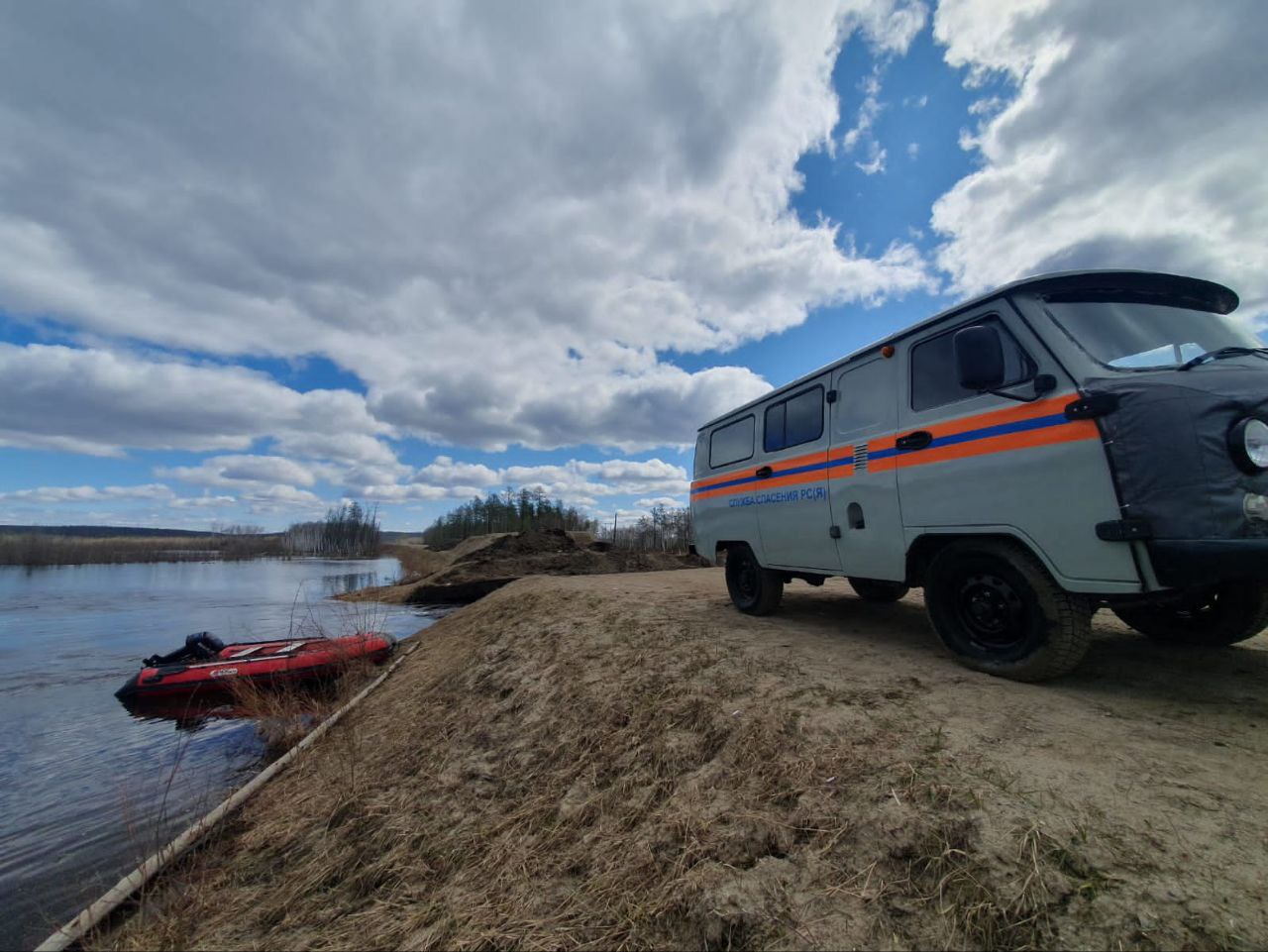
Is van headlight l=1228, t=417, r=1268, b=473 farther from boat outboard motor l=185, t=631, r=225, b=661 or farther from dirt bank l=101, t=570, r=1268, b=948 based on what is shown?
boat outboard motor l=185, t=631, r=225, b=661

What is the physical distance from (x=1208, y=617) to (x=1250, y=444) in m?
2.16

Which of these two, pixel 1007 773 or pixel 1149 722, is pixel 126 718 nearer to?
pixel 1007 773

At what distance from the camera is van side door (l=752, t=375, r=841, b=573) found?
17.3 ft

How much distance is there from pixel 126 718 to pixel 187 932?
9.32 metres

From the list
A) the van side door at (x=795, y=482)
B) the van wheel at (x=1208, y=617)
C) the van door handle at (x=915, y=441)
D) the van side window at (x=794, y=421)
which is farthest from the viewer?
the van side window at (x=794, y=421)

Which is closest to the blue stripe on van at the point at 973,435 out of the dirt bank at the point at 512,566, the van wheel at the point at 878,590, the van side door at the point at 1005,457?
the van side door at the point at 1005,457

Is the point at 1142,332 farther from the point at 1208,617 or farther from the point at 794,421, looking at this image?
the point at 794,421

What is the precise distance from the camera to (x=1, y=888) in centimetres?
455

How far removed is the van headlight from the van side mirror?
110 cm

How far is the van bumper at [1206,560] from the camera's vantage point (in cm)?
265

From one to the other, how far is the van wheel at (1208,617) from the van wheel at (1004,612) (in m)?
0.80

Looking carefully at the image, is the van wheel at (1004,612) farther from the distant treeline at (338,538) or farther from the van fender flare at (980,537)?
the distant treeline at (338,538)

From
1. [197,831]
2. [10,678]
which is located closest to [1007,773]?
[197,831]

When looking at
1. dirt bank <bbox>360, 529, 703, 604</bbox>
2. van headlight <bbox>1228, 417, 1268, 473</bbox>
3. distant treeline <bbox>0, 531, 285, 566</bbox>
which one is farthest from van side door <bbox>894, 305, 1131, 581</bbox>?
→ distant treeline <bbox>0, 531, 285, 566</bbox>
